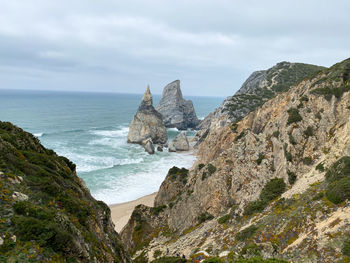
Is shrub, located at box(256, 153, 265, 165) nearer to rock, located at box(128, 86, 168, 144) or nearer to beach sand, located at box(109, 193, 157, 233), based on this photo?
beach sand, located at box(109, 193, 157, 233)

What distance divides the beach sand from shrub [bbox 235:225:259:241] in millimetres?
20347

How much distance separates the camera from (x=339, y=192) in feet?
37.8

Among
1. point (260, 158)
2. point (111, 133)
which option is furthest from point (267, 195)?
point (111, 133)

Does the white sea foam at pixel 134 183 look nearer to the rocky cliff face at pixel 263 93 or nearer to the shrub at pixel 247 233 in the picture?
the rocky cliff face at pixel 263 93

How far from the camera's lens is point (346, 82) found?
21.5 meters

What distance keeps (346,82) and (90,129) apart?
306 feet

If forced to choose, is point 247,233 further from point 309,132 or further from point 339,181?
point 309,132

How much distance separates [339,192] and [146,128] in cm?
7354

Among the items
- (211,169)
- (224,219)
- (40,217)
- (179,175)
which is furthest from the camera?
(179,175)

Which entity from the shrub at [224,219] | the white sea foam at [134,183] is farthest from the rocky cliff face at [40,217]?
the white sea foam at [134,183]

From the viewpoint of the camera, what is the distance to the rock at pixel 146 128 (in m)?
81.6

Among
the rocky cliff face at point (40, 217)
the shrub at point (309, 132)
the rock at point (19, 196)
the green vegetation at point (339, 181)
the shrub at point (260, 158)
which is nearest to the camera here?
the rocky cliff face at point (40, 217)

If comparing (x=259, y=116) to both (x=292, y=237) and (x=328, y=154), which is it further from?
(x=292, y=237)

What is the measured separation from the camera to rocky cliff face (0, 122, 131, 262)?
7.11m
